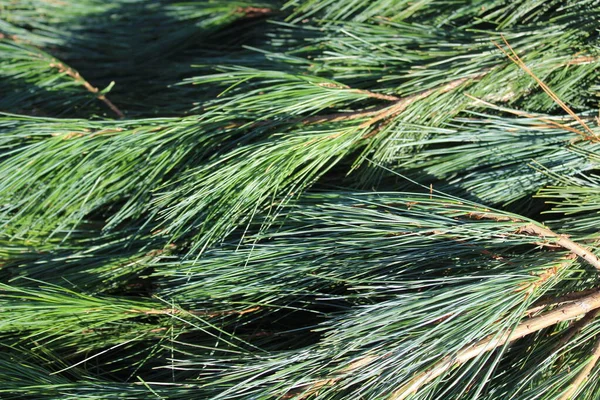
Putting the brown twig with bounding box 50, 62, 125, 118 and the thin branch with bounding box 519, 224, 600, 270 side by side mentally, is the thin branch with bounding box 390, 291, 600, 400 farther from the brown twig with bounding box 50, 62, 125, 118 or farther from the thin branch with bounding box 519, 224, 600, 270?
the brown twig with bounding box 50, 62, 125, 118

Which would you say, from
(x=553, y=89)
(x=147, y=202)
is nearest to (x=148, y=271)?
(x=147, y=202)

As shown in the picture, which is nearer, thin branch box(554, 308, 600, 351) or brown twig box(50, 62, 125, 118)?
thin branch box(554, 308, 600, 351)

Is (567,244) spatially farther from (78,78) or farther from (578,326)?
(78,78)

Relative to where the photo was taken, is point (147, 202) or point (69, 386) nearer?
point (69, 386)

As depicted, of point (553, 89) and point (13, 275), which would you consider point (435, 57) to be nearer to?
point (553, 89)

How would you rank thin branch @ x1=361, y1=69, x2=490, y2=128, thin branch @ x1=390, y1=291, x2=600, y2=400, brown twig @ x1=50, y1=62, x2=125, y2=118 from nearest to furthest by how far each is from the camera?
1. thin branch @ x1=390, y1=291, x2=600, y2=400
2. thin branch @ x1=361, y1=69, x2=490, y2=128
3. brown twig @ x1=50, y1=62, x2=125, y2=118

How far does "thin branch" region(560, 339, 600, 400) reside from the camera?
61cm

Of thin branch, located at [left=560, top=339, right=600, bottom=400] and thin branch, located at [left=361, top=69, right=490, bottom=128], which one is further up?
thin branch, located at [left=361, top=69, right=490, bottom=128]

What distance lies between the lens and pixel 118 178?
0.86 meters

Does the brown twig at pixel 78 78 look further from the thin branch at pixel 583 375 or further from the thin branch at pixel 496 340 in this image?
the thin branch at pixel 583 375

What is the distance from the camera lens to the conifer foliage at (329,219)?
64 cm

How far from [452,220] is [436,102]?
22 cm

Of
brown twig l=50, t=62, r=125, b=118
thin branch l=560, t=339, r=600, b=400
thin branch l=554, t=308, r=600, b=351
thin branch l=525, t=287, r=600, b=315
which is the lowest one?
thin branch l=560, t=339, r=600, b=400

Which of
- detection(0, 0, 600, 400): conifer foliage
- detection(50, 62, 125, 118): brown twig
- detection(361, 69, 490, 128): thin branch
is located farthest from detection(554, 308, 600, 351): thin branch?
detection(50, 62, 125, 118): brown twig
